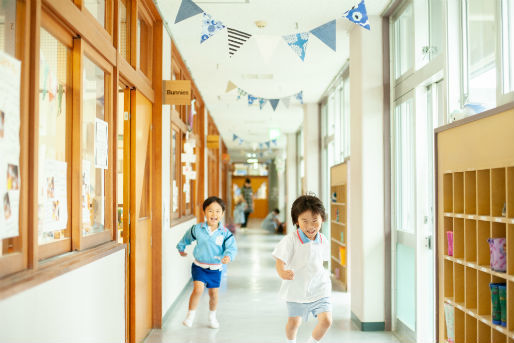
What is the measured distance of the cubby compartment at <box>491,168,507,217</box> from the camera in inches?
94.0

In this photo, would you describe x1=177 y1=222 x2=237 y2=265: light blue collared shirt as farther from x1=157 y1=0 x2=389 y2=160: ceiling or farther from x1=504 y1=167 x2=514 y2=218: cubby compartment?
x1=504 y1=167 x2=514 y2=218: cubby compartment

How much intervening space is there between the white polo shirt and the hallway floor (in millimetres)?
1054

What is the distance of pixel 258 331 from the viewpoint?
4711mm

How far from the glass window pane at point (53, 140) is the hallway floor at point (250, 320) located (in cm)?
238

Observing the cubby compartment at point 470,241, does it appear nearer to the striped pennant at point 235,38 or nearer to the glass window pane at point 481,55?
the glass window pane at point 481,55

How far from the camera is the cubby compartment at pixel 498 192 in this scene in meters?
2.39

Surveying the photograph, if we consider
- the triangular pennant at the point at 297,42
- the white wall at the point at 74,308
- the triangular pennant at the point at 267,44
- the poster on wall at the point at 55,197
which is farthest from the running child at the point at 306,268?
the triangular pennant at the point at 267,44

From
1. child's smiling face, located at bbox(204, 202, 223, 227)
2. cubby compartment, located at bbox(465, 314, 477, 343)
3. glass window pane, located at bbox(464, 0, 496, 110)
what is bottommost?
cubby compartment, located at bbox(465, 314, 477, 343)

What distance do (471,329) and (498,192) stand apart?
0.80 metres

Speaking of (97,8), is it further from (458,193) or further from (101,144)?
(458,193)

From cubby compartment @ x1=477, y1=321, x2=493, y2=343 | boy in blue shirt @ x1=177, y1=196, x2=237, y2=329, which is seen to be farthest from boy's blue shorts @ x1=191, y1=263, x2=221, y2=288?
cubby compartment @ x1=477, y1=321, x2=493, y2=343

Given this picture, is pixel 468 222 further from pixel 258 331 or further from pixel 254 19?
pixel 254 19

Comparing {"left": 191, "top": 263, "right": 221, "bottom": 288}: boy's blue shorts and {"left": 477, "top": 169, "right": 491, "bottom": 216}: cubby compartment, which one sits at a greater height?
{"left": 477, "top": 169, "right": 491, "bottom": 216}: cubby compartment

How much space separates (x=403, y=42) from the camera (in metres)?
4.62
